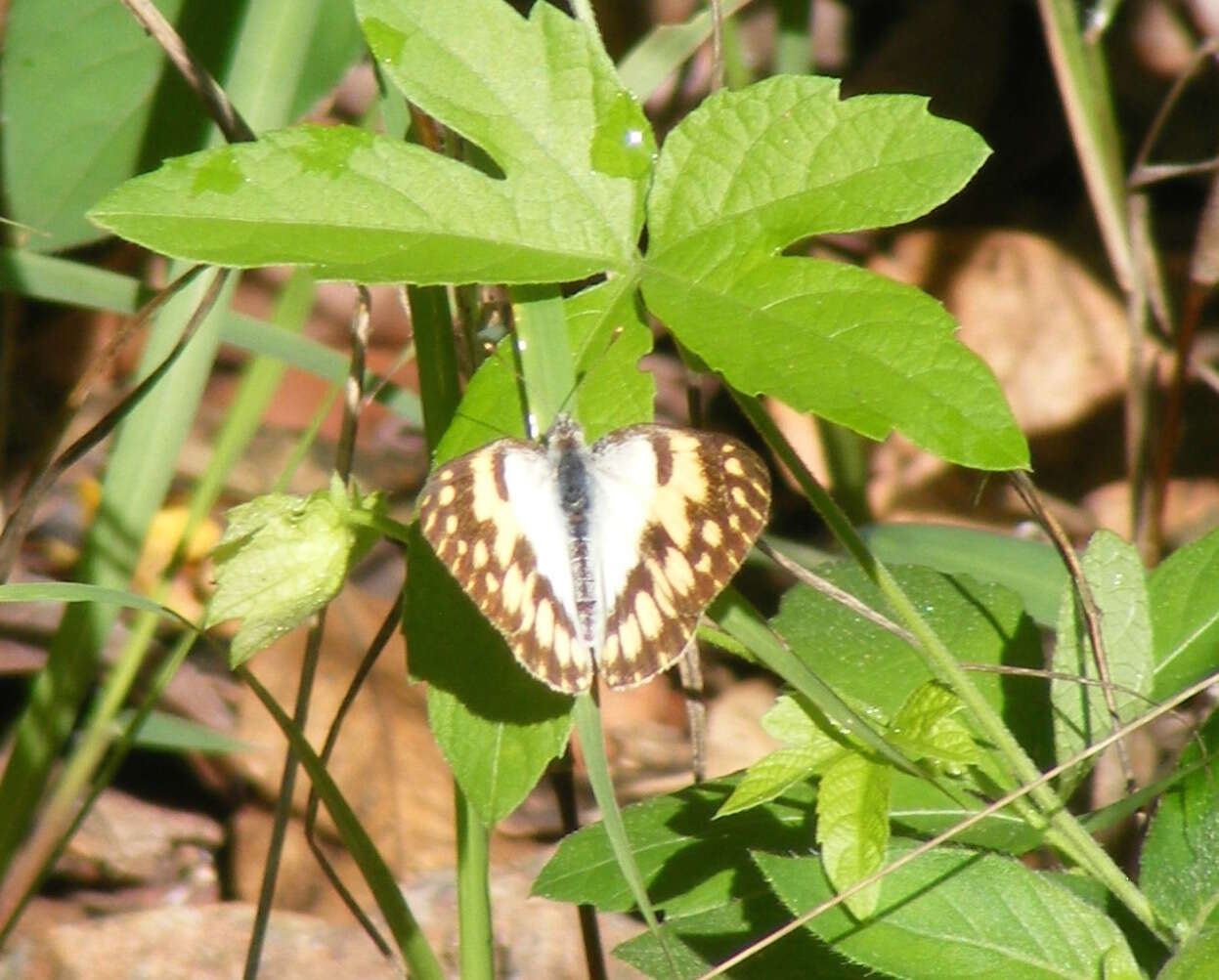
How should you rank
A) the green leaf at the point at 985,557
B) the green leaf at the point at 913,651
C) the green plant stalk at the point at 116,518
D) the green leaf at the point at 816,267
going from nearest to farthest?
the green leaf at the point at 816,267 < the green leaf at the point at 913,651 < the green plant stalk at the point at 116,518 < the green leaf at the point at 985,557

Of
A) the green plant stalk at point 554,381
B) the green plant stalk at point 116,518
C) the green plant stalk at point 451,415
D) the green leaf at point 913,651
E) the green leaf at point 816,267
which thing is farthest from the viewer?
the green plant stalk at point 116,518

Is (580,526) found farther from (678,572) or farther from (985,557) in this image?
(985,557)

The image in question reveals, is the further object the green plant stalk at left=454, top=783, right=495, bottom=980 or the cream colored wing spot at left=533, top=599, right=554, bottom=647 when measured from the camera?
the green plant stalk at left=454, top=783, right=495, bottom=980

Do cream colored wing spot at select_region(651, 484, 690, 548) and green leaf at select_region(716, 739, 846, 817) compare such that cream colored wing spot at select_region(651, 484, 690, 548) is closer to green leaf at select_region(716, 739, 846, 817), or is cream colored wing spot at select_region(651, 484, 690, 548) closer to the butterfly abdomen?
the butterfly abdomen

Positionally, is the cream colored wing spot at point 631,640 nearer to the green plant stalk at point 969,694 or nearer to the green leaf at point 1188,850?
the green plant stalk at point 969,694

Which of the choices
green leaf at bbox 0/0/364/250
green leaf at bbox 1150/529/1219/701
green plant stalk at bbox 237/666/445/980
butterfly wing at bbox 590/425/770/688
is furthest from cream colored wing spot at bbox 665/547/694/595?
green leaf at bbox 0/0/364/250

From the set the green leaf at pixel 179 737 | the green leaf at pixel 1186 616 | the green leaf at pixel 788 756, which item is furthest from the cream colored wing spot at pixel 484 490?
the green leaf at pixel 179 737

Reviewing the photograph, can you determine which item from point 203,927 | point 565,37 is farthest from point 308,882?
point 565,37

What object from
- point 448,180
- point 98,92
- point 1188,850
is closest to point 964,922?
point 1188,850
